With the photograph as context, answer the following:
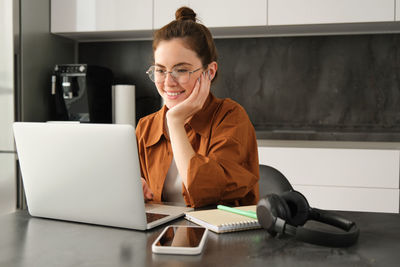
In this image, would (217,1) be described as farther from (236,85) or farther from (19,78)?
(19,78)

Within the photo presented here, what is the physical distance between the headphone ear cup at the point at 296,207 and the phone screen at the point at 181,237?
17 cm

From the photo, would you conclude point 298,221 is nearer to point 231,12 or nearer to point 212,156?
point 212,156

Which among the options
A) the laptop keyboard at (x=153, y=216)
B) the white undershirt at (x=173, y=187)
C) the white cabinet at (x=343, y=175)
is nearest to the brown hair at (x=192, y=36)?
the white undershirt at (x=173, y=187)

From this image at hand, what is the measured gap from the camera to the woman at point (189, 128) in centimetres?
125

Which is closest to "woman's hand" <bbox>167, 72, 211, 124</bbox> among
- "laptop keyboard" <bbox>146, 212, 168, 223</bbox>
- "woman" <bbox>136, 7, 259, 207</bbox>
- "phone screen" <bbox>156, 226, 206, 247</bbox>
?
"woman" <bbox>136, 7, 259, 207</bbox>

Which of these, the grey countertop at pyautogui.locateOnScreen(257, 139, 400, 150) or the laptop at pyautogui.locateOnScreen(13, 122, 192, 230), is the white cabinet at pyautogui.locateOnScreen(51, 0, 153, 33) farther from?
the laptop at pyautogui.locateOnScreen(13, 122, 192, 230)

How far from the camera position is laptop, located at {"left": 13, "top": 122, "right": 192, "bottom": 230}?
868 millimetres

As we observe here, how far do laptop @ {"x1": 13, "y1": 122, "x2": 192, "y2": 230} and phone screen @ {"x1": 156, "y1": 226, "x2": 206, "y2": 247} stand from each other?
8 cm

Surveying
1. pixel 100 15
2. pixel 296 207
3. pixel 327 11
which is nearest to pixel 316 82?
pixel 327 11

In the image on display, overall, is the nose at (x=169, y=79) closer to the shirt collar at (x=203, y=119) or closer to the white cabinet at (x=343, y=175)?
the shirt collar at (x=203, y=119)

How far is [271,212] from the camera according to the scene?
83cm

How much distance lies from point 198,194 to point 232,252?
42 cm

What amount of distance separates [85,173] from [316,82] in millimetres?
2577

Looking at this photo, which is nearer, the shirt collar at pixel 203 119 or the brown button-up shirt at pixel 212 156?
the brown button-up shirt at pixel 212 156
